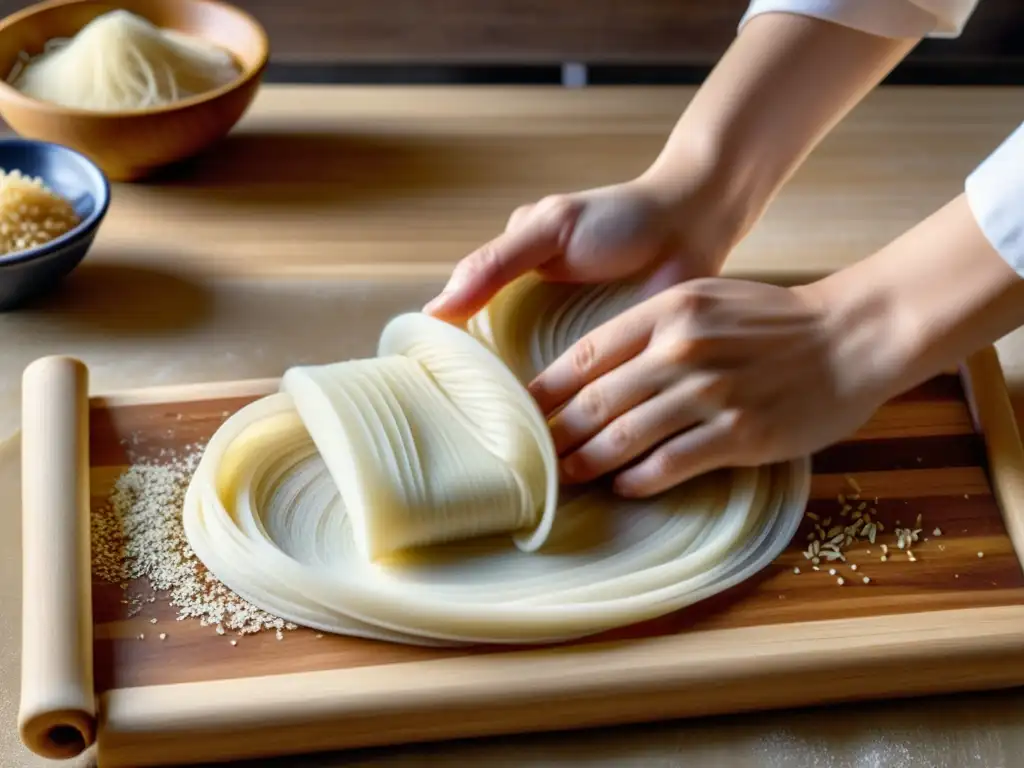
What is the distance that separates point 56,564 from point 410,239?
743mm

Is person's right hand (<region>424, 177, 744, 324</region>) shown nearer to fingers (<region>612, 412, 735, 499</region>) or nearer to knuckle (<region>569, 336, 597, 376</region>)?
knuckle (<region>569, 336, 597, 376</region>)

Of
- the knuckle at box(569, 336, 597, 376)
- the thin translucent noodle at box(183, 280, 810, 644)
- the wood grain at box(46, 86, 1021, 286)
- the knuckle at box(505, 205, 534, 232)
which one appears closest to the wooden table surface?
the wood grain at box(46, 86, 1021, 286)

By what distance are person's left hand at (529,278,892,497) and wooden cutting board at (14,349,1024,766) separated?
11 cm

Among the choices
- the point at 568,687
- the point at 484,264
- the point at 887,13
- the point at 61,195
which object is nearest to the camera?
the point at 568,687

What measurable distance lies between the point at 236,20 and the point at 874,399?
Answer: 111cm

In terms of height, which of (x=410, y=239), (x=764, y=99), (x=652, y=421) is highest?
(x=764, y=99)

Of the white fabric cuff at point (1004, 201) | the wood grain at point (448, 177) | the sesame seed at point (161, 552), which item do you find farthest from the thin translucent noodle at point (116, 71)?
the white fabric cuff at point (1004, 201)

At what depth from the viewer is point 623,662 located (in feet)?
3.22

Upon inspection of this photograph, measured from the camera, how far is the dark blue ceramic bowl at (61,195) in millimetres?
1364

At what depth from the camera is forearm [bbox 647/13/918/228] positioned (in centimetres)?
136

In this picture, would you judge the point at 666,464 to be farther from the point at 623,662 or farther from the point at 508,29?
the point at 508,29

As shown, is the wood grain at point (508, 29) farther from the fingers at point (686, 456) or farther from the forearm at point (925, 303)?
the fingers at point (686, 456)

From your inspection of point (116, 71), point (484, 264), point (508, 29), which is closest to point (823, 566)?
point (484, 264)

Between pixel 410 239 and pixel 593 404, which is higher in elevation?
pixel 593 404
